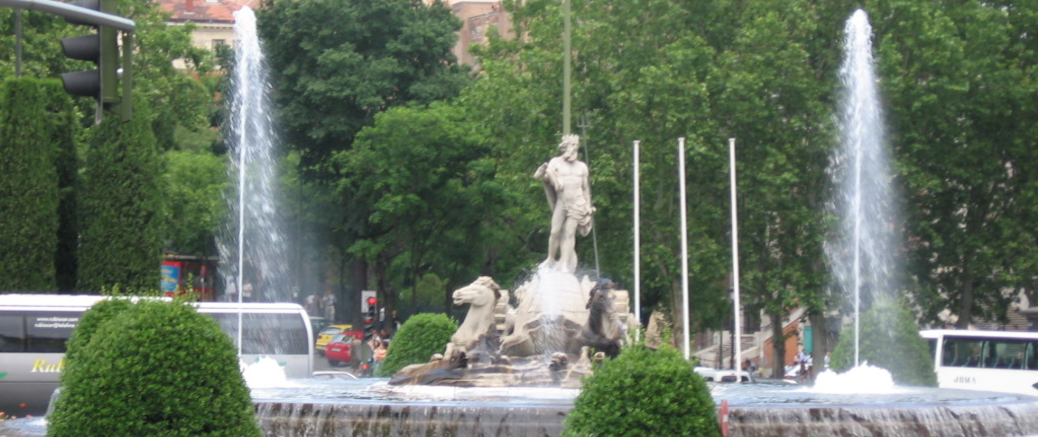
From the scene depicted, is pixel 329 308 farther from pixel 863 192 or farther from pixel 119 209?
pixel 863 192

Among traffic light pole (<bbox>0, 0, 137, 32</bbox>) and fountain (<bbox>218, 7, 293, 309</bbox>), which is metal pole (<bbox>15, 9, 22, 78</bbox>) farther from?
traffic light pole (<bbox>0, 0, 137, 32</bbox>)

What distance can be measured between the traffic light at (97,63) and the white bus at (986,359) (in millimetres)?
24414

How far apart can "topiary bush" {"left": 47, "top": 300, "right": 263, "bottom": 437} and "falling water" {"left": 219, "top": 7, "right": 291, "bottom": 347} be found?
36.1 m

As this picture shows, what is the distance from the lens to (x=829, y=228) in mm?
38375

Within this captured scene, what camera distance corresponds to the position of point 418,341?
26.7 m

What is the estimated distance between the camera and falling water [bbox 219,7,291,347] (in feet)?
159

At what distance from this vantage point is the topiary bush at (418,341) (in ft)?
87.5

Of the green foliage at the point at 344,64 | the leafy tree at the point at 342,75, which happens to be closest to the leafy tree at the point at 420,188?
the leafy tree at the point at 342,75

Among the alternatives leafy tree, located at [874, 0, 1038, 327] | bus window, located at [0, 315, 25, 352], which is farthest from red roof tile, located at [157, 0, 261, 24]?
bus window, located at [0, 315, 25, 352]

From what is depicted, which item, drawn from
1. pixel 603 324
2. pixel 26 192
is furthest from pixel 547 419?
pixel 26 192

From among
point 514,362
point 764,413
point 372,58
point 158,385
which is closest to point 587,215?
point 514,362

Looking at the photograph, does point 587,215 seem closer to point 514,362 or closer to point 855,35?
point 514,362

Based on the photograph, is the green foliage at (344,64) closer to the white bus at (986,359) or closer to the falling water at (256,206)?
the falling water at (256,206)

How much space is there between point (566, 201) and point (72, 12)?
13733 millimetres
